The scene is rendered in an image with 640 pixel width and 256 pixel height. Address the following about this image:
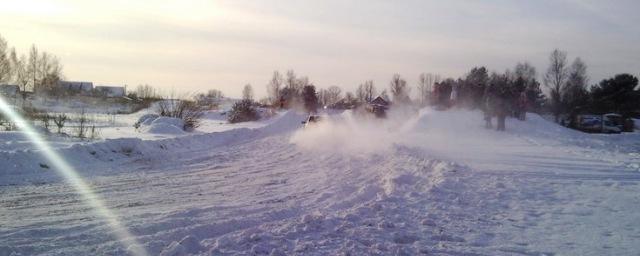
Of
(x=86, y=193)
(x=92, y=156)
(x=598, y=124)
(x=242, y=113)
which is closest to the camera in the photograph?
(x=86, y=193)

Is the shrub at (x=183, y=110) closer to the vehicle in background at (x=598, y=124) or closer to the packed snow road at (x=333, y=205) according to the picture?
the packed snow road at (x=333, y=205)

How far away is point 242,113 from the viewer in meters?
54.7

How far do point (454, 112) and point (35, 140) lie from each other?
84.8 feet

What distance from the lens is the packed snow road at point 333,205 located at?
19.4ft

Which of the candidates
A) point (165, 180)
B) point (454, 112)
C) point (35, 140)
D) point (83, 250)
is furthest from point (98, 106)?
point (83, 250)

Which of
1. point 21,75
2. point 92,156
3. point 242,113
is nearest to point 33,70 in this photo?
point 21,75

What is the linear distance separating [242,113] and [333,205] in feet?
155

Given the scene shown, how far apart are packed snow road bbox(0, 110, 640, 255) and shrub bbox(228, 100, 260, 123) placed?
38.1 m

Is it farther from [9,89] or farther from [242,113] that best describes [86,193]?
[9,89]

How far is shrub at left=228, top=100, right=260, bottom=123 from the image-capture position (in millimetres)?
53469

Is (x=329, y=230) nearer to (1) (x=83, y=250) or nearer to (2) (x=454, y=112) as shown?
(1) (x=83, y=250)

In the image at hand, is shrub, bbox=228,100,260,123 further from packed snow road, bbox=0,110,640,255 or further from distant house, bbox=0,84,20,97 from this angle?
packed snow road, bbox=0,110,640,255

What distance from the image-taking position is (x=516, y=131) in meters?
28.4

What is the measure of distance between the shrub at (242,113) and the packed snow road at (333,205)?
3812 cm
